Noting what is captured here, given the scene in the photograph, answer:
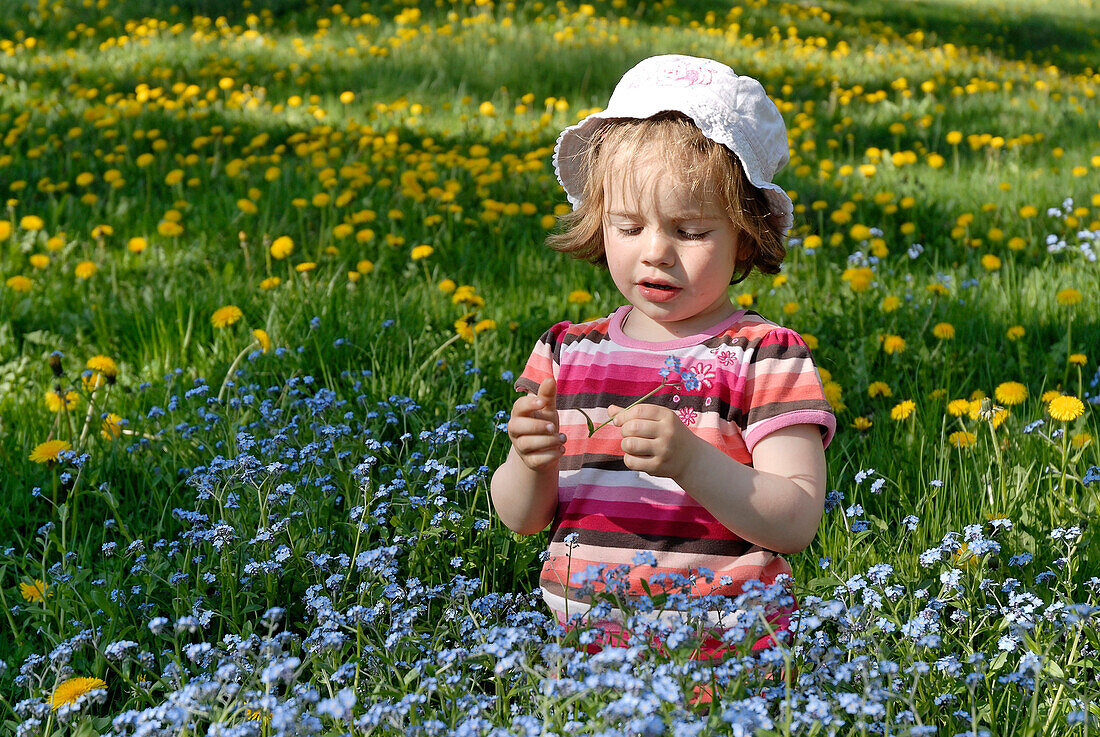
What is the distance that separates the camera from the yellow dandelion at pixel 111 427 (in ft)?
9.32

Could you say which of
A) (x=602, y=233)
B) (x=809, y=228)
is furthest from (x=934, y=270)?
(x=602, y=233)

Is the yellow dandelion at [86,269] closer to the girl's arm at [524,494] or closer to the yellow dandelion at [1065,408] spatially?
the girl's arm at [524,494]

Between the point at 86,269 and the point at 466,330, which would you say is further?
the point at 86,269

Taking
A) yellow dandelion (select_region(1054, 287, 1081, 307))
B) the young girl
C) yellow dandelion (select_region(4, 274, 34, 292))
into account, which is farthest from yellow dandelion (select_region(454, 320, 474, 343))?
yellow dandelion (select_region(1054, 287, 1081, 307))

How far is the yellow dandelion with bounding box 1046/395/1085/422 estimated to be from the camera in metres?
2.58

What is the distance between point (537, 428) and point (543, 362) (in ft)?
1.39

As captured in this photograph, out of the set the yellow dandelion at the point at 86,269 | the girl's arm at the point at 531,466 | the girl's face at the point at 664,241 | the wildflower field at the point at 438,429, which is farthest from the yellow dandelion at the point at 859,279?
the yellow dandelion at the point at 86,269

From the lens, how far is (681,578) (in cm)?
166

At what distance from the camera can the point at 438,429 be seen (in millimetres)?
2461

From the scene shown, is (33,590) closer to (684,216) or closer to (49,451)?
(49,451)

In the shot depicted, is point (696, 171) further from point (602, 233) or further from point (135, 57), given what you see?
point (135, 57)

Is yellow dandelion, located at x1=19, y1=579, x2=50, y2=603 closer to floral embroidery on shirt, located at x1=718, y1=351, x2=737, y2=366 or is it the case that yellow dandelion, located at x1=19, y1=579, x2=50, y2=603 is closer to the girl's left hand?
the girl's left hand

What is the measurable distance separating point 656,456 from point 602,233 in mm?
710

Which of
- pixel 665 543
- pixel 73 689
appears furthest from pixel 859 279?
pixel 73 689
